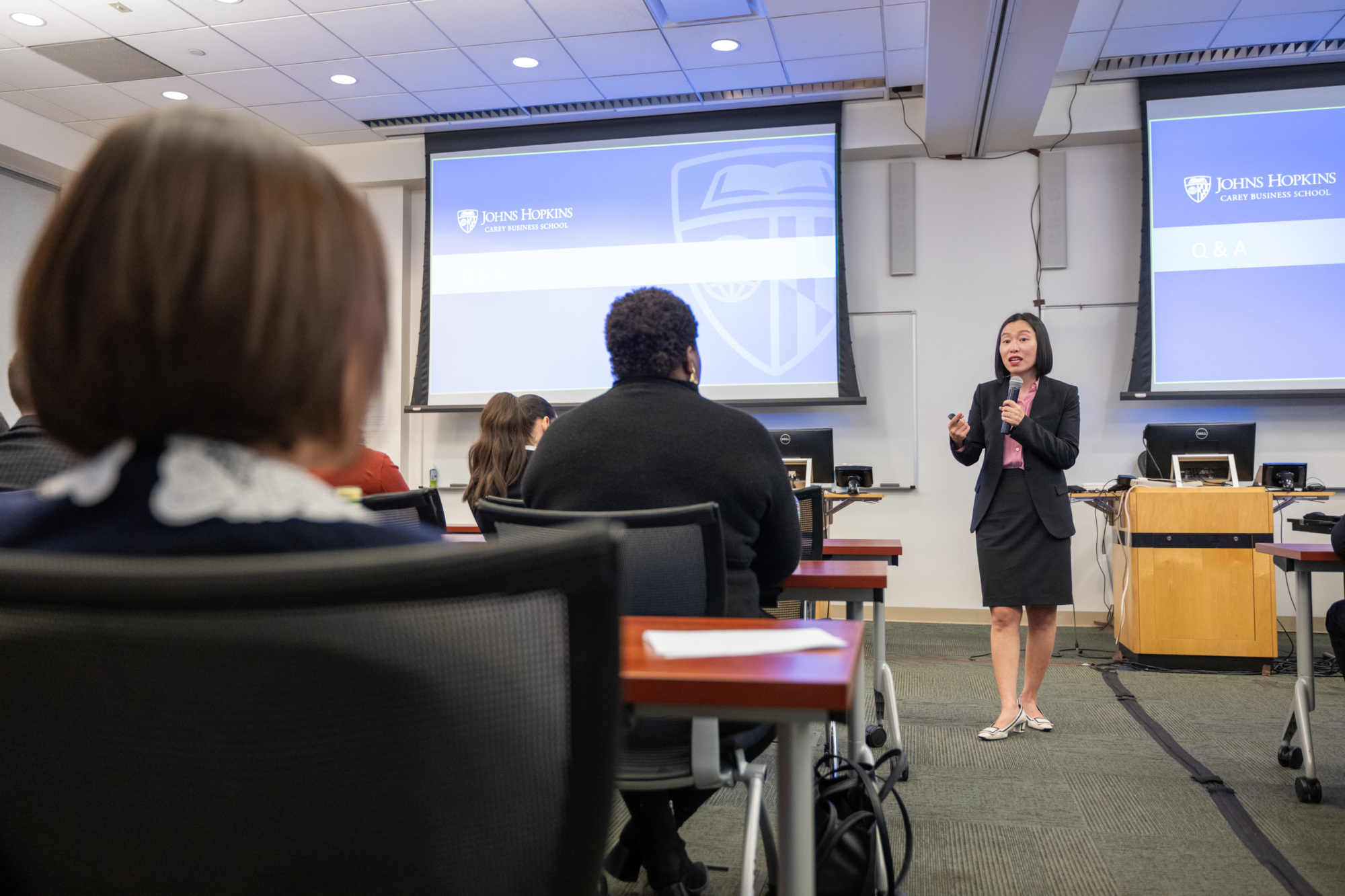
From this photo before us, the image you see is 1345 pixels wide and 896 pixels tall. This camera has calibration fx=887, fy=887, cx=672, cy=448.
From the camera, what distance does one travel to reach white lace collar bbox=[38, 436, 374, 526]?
0.47 meters

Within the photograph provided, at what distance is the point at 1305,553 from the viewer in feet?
7.47

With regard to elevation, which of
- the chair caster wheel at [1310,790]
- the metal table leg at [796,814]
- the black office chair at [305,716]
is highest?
the black office chair at [305,716]

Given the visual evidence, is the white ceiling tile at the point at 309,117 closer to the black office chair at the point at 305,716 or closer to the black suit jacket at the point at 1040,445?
the black suit jacket at the point at 1040,445

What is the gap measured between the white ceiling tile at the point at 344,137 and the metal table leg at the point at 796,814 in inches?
243

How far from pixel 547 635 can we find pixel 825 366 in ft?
16.9

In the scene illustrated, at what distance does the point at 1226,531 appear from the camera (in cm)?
401

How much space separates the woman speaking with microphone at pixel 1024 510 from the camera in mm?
3012

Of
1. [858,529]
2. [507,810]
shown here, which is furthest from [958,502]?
[507,810]

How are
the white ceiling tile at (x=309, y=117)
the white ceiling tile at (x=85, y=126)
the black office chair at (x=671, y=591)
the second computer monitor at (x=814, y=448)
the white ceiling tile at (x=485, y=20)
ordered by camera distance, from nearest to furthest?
the black office chair at (x=671, y=591), the white ceiling tile at (x=485, y=20), the second computer monitor at (x=814, y=448), the white ceiling tile at (x=309, y=117), the white ceiling tile at (x=85, y=126)

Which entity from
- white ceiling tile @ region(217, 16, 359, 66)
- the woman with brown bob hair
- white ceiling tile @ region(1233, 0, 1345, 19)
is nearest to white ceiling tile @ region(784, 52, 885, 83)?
white ceiling tile @ region(1233, 0, 1345, 19)

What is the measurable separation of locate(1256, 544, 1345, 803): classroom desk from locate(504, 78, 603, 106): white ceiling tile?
4427 millimetres

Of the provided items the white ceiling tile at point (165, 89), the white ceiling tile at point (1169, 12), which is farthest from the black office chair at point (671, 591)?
the white ceiling tile at point (165, 89)

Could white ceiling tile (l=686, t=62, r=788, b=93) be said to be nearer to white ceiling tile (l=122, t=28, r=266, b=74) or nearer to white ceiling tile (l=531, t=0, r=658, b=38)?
white ceiling tile (l=531, t=0, r=658, b=38)

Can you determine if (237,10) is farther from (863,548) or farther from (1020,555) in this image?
(1020,555)
